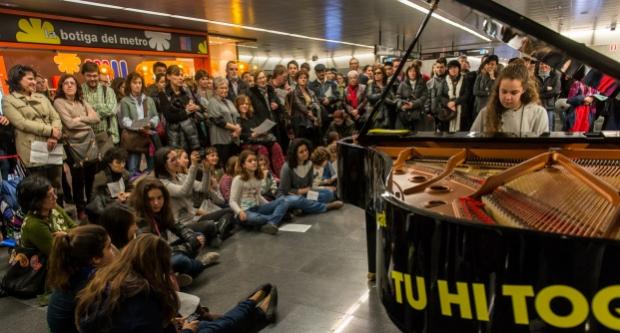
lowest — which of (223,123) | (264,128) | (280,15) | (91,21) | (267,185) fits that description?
(267,185)

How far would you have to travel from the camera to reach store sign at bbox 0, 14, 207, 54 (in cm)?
764

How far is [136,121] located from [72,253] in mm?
3552

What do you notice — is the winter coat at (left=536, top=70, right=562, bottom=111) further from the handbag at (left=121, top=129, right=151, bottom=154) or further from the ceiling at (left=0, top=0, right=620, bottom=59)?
the handbag at (left=121, top=129, right=151, bottom=154)

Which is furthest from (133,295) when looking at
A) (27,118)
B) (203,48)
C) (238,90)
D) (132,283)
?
(203,48)

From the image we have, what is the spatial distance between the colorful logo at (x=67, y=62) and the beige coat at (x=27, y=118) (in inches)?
192

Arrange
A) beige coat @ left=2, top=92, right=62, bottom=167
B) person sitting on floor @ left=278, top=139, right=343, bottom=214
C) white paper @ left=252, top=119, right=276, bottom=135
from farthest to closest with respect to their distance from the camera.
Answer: white paper @ left=252, top=119, right=276, bottom=135, person sitting on floor @ left=278, top=139, right=343, bottom=214, beige coat @ left=2, top=92, right=62, bottom=167

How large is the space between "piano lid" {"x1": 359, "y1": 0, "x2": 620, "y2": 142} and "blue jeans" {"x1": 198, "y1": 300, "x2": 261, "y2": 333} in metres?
2.08

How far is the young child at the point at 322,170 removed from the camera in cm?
573

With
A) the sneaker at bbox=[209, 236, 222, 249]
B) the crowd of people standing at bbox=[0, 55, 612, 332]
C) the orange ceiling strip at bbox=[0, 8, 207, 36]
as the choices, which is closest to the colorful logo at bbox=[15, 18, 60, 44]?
the orange ceiling strip at bbox=[0, 8, 207, 36]

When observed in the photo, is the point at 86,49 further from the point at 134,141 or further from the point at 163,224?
the point at 163,224

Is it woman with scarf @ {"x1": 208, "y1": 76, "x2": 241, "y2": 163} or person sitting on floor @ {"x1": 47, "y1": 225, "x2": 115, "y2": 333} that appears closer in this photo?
person sitting on floor @ {"x1": 47, "y1": 225, "x2": 115, "y2": 333}

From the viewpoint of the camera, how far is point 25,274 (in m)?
3.23

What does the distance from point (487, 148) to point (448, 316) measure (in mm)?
1860

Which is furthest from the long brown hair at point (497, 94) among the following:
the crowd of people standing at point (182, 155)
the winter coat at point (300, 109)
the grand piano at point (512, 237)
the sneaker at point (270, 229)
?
the winter coat at point (300, 109)
